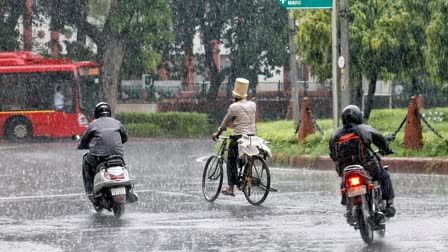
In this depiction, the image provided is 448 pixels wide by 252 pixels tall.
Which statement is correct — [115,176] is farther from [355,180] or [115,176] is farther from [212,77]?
[212,77]

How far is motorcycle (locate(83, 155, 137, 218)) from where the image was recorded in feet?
49.5

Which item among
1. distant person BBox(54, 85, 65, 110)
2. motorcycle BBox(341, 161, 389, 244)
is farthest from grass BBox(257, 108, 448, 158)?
distant person BBox(54, 85, 65, 110)

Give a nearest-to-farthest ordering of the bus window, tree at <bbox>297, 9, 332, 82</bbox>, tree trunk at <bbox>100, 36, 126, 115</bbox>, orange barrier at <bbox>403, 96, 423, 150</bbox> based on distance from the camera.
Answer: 1. orange barrier at <bbox>403, 96, 423, 150</bbox>
2. tree at <bbox>297, 9, 332, 82</bbox>
3. the bus window
4. tree trunk at <bbox>100, 36, 126, 115</bbox>

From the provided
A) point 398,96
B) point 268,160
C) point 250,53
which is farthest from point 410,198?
point 398,96

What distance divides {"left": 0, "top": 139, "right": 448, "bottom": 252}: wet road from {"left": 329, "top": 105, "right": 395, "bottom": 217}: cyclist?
1.93ft

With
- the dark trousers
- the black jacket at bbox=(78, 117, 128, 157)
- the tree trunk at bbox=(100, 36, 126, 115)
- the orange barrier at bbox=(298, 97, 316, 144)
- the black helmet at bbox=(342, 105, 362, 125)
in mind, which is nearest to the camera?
the black helmet at bbox=(342, 105, 362, 125)

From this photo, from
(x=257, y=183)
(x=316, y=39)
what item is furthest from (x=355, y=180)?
(x=316, y=39)

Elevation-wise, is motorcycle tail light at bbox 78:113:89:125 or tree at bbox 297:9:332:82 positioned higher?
tree at bbox 297:9:332:82

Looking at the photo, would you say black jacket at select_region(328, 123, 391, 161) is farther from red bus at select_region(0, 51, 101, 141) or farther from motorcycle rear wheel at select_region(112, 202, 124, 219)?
red bus at select_region(0, 51, 101, 141)

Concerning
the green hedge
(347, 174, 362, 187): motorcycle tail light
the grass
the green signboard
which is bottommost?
the green hedge

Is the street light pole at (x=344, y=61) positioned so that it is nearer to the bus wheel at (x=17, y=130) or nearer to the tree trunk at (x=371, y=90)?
the tree trunk at (x=371, y=90)

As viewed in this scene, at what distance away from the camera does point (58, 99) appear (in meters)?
42.2

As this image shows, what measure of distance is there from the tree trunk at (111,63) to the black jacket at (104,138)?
95.5 feet

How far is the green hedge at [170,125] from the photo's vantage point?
153 feet
